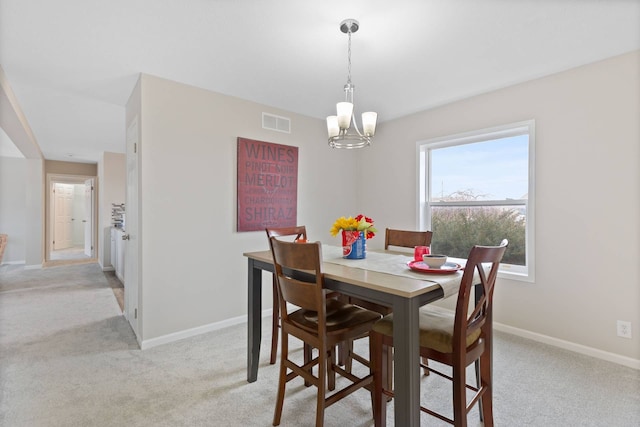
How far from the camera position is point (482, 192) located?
3.28 meters

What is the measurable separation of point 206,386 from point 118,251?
4045 millimetres

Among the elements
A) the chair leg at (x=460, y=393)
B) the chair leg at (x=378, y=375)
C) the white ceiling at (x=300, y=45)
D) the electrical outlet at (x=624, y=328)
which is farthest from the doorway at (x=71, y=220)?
the electrical outlet at (x=624, y=328)

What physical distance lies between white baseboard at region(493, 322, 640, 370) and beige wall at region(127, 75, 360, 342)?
246 centimetres

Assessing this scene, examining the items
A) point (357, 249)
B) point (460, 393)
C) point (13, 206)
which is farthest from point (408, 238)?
point (13, 206)

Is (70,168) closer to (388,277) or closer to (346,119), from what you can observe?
(346,119)

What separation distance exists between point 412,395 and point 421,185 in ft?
9.29

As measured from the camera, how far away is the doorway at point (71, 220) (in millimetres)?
7114

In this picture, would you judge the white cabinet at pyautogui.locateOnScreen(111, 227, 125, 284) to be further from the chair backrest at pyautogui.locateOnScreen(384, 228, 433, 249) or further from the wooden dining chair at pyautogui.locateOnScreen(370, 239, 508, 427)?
the wooden dining chair at pyautogui.locateOnScreen(370, 239, 508, 427)

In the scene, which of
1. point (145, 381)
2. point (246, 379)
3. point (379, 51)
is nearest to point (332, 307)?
point (246, 379)

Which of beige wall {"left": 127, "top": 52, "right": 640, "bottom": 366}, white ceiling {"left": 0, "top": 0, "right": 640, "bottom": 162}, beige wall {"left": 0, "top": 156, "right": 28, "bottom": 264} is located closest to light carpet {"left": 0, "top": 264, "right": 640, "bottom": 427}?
beige wall {"left": 127, "top": 52, "right": 640, "bottom": 366}

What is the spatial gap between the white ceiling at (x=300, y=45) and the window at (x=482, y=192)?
534 millimetres

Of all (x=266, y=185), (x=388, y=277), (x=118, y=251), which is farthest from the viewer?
(x=118, y=251)

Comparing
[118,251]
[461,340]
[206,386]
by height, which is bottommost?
[206,386]

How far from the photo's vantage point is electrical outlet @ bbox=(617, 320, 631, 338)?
232cm
